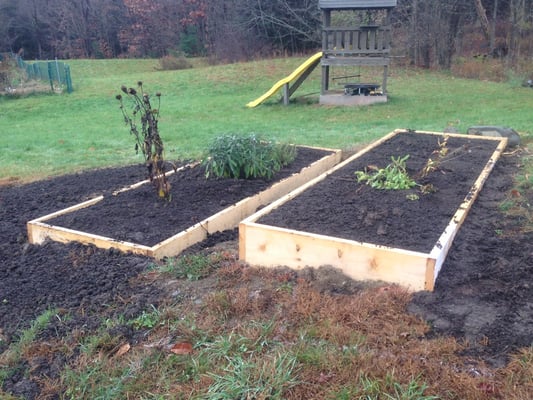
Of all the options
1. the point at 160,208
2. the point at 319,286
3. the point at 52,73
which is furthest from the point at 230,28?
the point at 319,286

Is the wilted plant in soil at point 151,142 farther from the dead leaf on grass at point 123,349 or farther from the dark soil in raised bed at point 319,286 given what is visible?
the dead leaf on grass at point 123,349

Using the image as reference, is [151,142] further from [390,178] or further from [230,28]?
[230,28]

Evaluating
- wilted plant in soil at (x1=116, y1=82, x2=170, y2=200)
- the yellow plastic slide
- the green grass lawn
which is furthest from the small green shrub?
the yellow plastic slide

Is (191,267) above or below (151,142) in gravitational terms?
below

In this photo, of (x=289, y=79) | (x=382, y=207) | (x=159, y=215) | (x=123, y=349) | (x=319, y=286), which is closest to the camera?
(x=123, y=349)

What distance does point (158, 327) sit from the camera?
3.10 meters

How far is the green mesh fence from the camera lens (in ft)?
63.9

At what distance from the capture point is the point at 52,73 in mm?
20078

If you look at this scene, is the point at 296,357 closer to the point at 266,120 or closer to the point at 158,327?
the point at 158,327

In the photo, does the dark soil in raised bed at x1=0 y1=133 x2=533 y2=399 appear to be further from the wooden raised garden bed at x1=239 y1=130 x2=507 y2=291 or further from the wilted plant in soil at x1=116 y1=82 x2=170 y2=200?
the wilted plant in soil at x1=116 y1=82 x2=170 y2=200

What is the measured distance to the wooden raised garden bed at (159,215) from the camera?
4.38m

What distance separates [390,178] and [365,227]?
115 cm

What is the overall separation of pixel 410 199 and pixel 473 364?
2161 millimetres

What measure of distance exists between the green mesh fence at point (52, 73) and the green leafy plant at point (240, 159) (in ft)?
50.9
